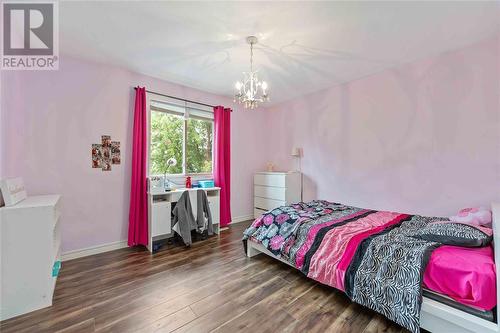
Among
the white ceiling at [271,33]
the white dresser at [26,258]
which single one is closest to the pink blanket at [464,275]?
the white ceiling at [271,33]

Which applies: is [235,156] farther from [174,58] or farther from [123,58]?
[123,58]

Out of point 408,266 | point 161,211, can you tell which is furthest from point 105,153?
point 408,266

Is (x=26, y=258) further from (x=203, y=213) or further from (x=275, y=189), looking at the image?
(x=275, y=189)

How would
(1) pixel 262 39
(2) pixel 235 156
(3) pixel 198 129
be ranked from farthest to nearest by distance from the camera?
(2) pixel 235 156 → (3) pixel 198 129 → (1) pixel 262 39

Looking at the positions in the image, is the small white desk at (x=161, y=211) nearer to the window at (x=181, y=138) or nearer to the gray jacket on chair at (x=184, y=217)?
the gray jacket on chair at (x=184, y=217)

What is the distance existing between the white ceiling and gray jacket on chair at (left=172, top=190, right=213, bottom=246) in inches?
79.4

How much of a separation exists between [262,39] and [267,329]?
2.81 meters

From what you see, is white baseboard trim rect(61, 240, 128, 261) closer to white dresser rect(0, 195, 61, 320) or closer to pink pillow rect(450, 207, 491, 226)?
white dresser rect(0, 195, 61, 320)

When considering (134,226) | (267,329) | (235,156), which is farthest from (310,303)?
(235,156)

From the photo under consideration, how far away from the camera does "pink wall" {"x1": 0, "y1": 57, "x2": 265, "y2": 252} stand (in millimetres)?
2409

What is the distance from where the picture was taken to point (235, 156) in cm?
452

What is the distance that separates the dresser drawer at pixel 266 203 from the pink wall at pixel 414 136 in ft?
2.24

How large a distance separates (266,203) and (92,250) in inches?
119

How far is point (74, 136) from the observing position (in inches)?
109
